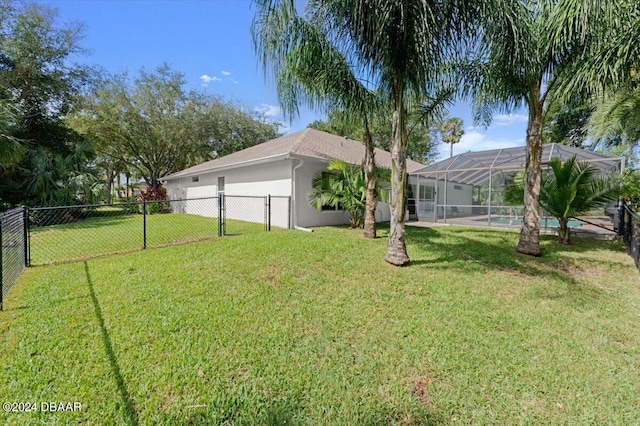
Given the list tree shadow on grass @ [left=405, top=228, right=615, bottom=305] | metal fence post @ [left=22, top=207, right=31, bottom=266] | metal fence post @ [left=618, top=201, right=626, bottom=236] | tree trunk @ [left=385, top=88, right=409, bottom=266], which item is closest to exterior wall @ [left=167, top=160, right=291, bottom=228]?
tree shadow on grass @ [left=405, top=228, right=615, bottom=305]

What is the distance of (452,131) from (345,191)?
27682 mm

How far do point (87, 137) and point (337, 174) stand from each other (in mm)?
18629

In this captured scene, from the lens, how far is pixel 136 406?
218 cm

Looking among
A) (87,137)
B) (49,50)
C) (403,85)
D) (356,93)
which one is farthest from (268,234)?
(87,137)

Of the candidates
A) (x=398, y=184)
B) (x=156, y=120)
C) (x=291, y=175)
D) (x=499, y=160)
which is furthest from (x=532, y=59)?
(x=156, y=120)

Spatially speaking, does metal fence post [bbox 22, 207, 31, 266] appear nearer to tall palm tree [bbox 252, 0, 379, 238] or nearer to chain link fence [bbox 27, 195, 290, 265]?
chain link fence [bbox 27, 195, 290, 265]

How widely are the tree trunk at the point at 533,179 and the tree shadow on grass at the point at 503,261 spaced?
1.28ft

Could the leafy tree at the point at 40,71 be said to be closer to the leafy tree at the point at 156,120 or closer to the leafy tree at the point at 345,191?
the leafy tree at the point at 156,120

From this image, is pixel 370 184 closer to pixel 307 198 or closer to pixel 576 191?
pixel 307 198

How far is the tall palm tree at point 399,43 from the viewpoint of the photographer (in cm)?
472

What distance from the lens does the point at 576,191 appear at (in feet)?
25.0

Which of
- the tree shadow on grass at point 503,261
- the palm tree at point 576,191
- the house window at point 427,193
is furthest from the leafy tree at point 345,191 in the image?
the house window at point 427,193

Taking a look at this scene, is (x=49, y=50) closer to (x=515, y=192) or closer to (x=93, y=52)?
(x=93, y=52)

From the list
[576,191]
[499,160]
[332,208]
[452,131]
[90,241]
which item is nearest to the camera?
[576,191]
